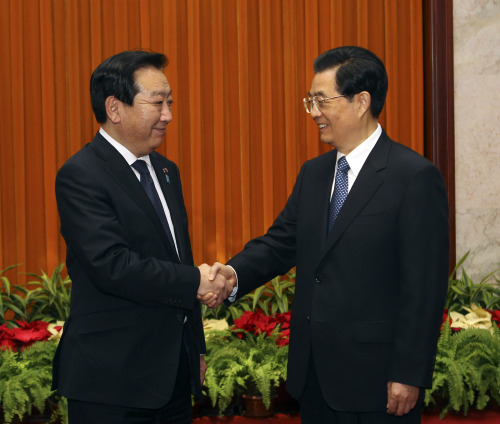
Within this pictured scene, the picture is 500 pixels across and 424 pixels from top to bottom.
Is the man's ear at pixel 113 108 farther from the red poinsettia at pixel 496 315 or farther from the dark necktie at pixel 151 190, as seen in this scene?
the red poinsettia at pixel 496 315

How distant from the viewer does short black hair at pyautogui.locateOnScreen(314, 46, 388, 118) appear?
2.32 m

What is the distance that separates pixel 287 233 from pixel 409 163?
2.49ft

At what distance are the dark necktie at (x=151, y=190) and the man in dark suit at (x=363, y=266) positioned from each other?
0.49 meters

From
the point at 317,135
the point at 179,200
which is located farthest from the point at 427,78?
the point at 179,200

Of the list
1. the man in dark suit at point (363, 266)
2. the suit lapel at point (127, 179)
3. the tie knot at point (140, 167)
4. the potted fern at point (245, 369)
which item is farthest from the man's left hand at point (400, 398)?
the potted fern at point (245, 369)

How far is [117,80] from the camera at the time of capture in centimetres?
244

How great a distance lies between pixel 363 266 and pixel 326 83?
681mm

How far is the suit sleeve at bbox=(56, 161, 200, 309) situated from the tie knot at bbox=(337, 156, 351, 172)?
25.3 inches

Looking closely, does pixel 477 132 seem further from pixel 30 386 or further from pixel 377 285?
pixel 30 386

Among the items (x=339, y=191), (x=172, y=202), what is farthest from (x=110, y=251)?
(x=339, y=191)

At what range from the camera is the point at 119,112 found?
2.45 meters

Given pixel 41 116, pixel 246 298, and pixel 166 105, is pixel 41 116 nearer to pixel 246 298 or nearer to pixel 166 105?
pixel 246 298

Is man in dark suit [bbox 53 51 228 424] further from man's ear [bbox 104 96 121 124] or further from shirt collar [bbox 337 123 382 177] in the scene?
shirt collar [bbox 337 123 382 177]

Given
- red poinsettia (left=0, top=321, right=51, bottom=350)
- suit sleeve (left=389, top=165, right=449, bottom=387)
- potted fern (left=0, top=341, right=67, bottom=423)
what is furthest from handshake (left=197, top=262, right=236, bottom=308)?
red poinsettia (left=0, top=321, right=51, bottom=350)
